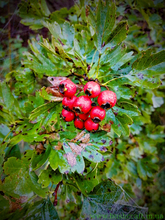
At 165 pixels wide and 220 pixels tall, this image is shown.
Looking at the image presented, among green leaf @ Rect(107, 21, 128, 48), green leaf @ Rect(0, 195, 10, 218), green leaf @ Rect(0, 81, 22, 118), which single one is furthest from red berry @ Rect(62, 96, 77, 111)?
green leaf @ Rect(0, 195, 10, 218)

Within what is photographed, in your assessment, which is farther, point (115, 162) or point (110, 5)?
point (115, 162)

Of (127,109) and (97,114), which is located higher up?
(97,114)

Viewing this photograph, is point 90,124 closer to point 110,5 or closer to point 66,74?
point 66,74

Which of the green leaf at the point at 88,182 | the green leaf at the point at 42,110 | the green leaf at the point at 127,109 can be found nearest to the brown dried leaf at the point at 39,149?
the green leaf at the point at 42,110

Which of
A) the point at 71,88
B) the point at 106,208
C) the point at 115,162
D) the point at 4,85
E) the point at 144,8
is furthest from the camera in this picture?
the point at 115,162

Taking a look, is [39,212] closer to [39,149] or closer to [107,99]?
[39,149]

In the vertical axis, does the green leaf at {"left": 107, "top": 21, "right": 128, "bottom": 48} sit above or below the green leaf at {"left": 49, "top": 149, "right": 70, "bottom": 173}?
above

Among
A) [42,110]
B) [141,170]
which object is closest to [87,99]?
[42,110]

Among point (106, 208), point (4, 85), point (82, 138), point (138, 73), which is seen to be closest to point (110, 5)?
point (138, 73)

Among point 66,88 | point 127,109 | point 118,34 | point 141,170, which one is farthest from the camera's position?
point 141,170

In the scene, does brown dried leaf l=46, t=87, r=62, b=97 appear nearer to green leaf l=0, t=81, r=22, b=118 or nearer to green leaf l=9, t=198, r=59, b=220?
green leaf l=0, t=81, r=22, b=118

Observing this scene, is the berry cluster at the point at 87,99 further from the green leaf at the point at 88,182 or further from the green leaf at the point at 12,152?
the green leaf at the point at 12,152
